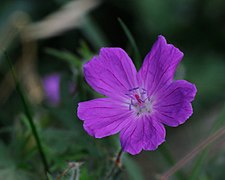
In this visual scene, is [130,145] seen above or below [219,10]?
above

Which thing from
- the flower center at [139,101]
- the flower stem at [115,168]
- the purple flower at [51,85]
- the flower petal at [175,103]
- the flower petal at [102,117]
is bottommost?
the purple flower at [51,85]

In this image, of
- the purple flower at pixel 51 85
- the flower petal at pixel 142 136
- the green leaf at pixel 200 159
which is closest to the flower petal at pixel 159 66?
the flower petal at pixel 142 136

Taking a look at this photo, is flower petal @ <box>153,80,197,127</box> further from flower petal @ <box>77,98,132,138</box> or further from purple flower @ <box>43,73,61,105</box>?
purple flower @ <box>43,73,61,105</box>

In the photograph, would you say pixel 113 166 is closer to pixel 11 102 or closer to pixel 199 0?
pixel 11 102

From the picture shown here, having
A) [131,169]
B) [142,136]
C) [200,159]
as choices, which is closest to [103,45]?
[131,169]

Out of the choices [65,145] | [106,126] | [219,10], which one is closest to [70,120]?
[65,145]

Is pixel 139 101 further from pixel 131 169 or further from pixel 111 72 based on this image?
pixel 131 169

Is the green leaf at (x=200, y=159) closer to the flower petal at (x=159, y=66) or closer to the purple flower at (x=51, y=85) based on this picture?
the flower petal at (x=159, y=66)

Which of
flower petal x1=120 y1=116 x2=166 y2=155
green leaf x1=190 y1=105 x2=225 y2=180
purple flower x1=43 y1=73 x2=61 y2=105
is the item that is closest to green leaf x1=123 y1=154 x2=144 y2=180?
green leaf x1=190 y1=105 x2=225 y2=180
